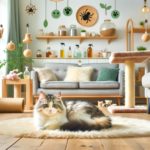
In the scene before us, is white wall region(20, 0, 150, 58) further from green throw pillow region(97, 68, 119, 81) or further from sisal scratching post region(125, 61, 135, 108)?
sisal scratching post region(125, 61, 135, 108)

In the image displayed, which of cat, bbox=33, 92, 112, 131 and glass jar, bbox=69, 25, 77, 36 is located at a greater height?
glass jar, bbox=69, 25, 77, 36

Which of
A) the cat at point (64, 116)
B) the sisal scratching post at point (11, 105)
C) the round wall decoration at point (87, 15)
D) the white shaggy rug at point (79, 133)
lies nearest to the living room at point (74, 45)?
the round wall decoration at point (87, 15)

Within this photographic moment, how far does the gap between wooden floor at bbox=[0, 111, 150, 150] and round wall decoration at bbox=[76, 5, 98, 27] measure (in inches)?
218

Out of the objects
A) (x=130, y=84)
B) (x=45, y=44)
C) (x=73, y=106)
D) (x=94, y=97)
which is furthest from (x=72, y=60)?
(x=73, y=106)

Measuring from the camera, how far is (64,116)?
2150mm

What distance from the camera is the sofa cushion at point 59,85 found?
6.16m

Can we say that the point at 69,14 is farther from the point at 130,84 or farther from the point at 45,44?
the point at 130,84

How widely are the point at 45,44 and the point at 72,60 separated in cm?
65

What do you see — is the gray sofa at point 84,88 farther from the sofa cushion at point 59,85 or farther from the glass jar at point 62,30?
the glass jar at point 62,30

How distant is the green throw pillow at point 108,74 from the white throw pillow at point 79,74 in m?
0.21

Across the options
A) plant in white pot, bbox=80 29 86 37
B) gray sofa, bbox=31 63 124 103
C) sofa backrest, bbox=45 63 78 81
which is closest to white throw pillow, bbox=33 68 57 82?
gray sofa, bbox=31 63 124 103

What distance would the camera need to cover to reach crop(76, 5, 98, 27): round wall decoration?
737cm

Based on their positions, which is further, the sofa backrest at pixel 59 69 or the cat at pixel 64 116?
the sofa backrest at pixel 59 69

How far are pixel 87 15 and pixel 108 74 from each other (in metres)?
1.57
